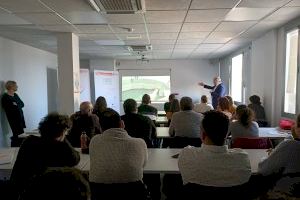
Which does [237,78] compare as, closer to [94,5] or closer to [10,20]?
[94,5]

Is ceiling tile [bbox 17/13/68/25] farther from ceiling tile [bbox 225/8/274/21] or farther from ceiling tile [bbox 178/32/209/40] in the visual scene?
ceiling tile [bbox 225/8/274/21]

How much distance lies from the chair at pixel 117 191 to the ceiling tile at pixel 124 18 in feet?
9.64

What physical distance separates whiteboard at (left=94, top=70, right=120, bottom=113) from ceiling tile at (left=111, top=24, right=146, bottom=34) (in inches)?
156

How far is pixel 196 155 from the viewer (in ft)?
6.46

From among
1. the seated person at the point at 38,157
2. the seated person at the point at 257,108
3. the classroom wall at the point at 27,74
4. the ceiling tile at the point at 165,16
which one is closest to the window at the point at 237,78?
the seated person at the point at 257,108

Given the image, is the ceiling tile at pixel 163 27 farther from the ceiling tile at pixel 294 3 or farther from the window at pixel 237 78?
the window at pixel 237 78

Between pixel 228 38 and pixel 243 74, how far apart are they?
1.88 meters

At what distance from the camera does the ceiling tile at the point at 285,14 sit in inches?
168

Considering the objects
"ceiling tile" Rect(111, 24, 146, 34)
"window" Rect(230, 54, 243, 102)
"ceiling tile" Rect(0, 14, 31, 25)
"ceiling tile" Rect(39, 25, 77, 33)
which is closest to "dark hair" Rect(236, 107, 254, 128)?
"ceiling tile" Rect(111, 24, 146, 34)

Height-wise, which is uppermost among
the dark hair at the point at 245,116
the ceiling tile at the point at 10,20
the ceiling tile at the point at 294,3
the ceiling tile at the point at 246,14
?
the ceiling tile at the point at 294,3

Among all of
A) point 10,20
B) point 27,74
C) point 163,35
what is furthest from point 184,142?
point 27,74

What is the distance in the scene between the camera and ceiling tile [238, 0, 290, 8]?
3.82 meters

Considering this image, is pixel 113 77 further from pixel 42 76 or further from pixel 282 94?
pixel 282 94

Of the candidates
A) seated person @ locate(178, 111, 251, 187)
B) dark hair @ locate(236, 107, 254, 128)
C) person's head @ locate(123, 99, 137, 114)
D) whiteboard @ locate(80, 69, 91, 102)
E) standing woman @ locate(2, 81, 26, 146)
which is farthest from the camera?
whiteboard @ locate(80, 69, 91, 102)
